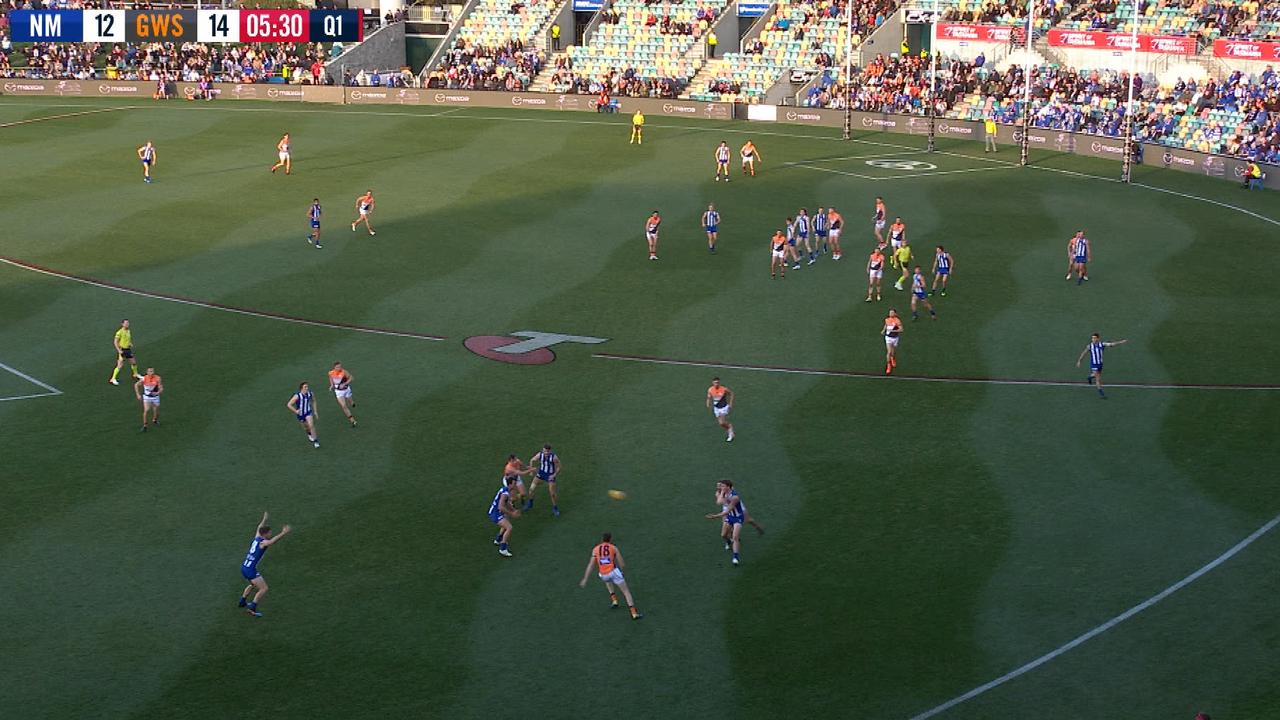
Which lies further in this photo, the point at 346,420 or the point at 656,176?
the point at 656,176

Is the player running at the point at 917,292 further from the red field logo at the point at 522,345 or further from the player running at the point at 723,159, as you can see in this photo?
the player running at the point at 723,159

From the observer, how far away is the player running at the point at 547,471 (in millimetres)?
30344

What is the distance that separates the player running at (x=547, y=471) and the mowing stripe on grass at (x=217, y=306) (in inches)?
504

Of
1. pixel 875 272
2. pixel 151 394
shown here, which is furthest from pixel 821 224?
pixel 151 394

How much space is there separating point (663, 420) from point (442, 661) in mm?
12582

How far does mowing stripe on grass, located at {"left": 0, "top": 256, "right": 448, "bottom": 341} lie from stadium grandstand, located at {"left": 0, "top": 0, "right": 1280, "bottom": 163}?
1588 inches

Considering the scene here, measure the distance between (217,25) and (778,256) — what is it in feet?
213

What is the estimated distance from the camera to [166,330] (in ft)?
145

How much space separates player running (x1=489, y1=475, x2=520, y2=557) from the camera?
2872cm

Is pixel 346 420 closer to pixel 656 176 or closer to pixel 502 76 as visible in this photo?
pixel 656 176

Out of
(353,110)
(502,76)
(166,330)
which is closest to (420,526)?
(166,330)

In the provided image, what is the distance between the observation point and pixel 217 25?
333 feet

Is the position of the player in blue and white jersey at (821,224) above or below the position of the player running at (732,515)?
above

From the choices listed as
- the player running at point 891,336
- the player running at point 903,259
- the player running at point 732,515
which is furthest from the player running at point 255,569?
the player running at point 903,259
